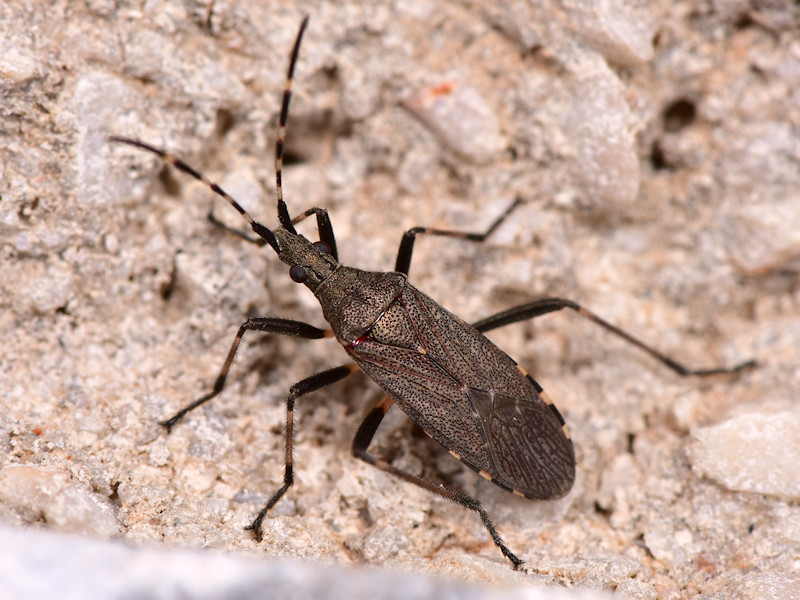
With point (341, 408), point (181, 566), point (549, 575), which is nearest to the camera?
point (181, 566)

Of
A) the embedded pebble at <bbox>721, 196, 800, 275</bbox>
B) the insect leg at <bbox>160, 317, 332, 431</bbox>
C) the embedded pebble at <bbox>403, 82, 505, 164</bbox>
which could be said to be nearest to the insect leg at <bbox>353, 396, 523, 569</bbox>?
the insect leg at <bbox>160, 317, 332, 431</bbox>

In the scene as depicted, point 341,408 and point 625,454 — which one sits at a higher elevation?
point 625,454

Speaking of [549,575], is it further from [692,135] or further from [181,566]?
[692,135]

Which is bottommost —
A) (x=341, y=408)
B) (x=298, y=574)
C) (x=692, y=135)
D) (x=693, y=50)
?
(x=341, y=408)

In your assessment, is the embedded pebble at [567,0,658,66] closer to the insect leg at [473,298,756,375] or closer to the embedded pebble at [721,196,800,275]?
A: the embedded pebble at [721,196,800,275]

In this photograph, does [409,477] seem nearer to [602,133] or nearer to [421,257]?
[421,257]

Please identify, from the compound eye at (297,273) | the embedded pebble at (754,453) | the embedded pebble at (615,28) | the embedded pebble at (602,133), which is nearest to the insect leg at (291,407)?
the compound eye at (297,273)

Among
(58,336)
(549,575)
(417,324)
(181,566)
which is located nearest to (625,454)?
(549,575)

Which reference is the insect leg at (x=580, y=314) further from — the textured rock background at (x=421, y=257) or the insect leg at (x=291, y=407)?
the insect leg at (x=291, y=407)
